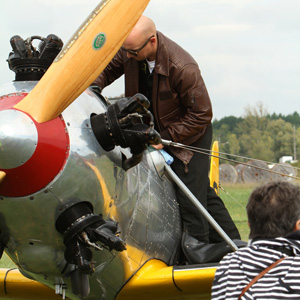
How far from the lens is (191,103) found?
18.4 feet

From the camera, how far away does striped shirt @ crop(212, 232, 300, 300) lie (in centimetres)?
264

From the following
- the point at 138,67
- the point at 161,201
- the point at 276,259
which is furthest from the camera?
the point at 138,67

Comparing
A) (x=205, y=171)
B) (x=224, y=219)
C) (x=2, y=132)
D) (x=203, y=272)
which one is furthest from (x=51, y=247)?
(x=224, y=219)

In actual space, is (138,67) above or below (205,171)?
above

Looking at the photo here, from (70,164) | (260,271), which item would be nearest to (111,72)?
(70,164)

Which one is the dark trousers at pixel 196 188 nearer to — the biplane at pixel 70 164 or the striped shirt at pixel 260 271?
the biplane at pixel 70 164

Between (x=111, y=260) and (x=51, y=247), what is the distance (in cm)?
62

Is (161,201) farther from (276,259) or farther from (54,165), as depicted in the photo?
(276,259)

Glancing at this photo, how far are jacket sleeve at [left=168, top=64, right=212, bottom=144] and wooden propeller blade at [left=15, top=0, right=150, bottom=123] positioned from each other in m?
1.14

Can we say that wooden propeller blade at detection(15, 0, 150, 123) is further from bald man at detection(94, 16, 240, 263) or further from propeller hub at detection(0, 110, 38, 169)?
bald man at detection(94, 16, 240, 263)

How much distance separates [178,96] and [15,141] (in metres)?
2.12

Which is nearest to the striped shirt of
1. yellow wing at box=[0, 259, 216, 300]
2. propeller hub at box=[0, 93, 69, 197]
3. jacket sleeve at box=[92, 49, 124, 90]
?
propeller hub at box=[0, 93, 69, 197]

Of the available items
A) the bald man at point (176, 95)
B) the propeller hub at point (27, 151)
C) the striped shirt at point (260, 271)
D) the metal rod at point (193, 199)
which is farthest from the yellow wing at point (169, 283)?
the striped shirt at point (260, 271)

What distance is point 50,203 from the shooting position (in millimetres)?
4242
